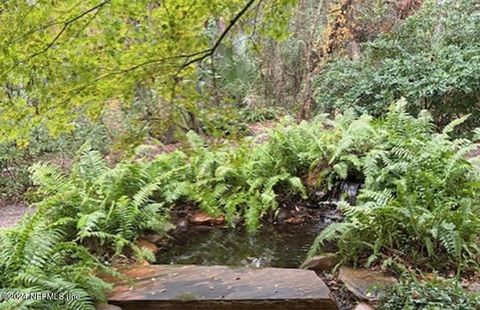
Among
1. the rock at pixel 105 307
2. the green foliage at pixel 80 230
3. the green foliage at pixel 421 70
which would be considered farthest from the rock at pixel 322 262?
the green foliage at pixel 421 70

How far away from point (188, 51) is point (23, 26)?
2.98ft

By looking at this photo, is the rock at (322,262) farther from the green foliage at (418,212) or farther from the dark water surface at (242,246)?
the dark water surface at (242,246)

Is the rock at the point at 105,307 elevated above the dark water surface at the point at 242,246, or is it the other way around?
the rock at the point at 105,307

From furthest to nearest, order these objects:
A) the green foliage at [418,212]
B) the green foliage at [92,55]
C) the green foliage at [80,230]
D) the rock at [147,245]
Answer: the rock at [147,245]
the green foliage at [418,212]
the green foliage at [80,230]
the green foliage at [92,55]

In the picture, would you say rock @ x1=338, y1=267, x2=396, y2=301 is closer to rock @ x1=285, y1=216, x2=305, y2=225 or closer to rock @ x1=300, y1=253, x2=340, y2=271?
rock @ x1=300, y1=253, x2=340, y2=271

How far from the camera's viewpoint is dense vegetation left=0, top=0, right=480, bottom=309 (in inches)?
104

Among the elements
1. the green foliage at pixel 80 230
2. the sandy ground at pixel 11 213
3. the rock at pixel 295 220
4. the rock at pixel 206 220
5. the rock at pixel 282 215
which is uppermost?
the green foliage at pixel 80 230

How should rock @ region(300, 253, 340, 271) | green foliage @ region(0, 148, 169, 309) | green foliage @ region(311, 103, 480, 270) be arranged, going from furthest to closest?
1. rock @ region(300, 253, 340, 271)
2. green foliage @ region(311, 103, 480, 270)
3. green foliage @ region(0, 148, 169, 309)

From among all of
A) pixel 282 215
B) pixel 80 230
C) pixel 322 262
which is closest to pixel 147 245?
pixel 80 230

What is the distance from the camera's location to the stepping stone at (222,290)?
3.07 meters

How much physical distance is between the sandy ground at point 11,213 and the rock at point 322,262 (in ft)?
15.2

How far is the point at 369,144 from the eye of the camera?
17.6 feet

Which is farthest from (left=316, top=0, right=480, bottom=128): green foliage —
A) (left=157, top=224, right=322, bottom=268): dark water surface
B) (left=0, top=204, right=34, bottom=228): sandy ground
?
(left=0, top=204, right=34, bottom=228): sandy ground

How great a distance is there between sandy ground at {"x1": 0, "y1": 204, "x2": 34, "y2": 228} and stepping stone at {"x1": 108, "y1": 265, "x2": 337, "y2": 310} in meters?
4.11
